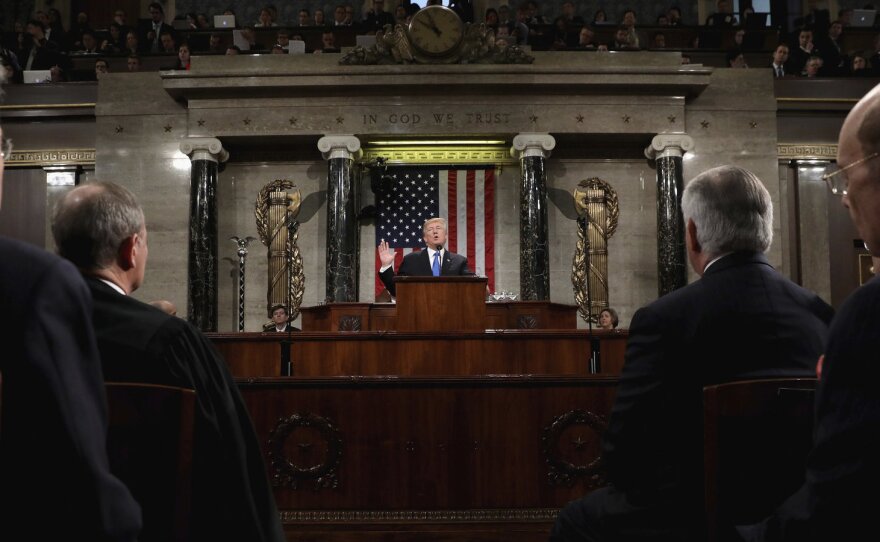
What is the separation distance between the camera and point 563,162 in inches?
483

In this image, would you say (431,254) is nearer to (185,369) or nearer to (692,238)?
(692,238)

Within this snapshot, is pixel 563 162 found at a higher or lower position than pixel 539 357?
higher

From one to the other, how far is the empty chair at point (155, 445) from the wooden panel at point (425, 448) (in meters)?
2.19

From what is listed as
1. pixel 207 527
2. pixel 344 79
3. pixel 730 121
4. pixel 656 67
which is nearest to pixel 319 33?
pixel 344 79

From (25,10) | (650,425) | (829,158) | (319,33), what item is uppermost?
(25,10)

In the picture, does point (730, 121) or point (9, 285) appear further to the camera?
point (730, 121)

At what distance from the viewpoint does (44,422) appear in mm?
1309

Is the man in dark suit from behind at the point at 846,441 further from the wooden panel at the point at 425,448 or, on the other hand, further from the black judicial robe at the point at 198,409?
the wooden panel at the point at 425,448

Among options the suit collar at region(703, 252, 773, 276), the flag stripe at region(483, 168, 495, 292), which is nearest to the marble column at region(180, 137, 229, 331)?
the flag stripe at region(483, 168, 495, 292)

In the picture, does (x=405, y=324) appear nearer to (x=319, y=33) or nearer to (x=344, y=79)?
(x=344, y=79)

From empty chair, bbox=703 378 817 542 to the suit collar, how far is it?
1.56 feet

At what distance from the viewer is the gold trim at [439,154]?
12.2 metres

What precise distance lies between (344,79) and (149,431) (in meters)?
10.0

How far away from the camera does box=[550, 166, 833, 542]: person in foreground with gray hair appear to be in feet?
6.71
